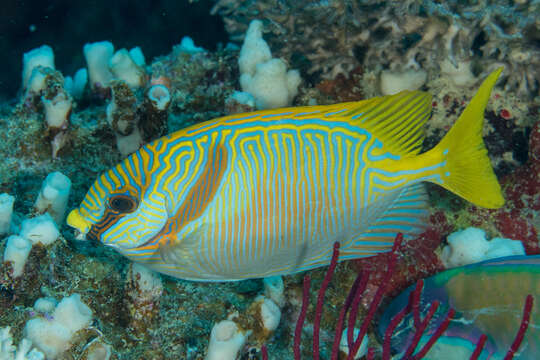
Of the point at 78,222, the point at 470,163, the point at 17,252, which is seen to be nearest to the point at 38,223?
the point at 17,252

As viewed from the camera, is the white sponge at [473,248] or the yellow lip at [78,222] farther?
the white sponge at [473,248]

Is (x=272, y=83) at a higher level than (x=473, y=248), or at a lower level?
higher

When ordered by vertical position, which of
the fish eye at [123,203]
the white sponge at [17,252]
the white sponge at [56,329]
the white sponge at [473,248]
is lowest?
the white sponge at [473,248]

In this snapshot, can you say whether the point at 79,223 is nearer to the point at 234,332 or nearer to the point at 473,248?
the point at 234,332

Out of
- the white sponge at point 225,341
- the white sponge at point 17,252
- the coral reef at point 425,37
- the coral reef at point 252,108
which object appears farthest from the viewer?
the coral reef at point 425,37

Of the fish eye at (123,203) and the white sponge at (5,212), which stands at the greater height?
the fish eye at (123,203)

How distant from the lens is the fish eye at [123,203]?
2.07 metres

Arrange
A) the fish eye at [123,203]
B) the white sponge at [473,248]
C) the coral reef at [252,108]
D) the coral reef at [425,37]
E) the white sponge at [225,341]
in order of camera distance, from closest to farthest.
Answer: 1. the fish eye at [123,203]
2. the white sponge at [225,341]
3. the coral reef at [252,108]
4. the white sponge at [473,248]
5. the coral reef at [425,37]

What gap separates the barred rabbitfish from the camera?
2.07 meters

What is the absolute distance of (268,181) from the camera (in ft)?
6.82

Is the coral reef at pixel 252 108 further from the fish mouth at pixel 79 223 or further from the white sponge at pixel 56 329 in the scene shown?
the fish mouth at pixel 79 223

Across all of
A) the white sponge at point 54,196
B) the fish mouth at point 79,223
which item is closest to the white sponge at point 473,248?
the fish mouth at point 79,223

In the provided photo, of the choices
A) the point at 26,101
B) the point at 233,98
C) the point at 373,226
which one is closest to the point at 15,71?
the point at 26,101

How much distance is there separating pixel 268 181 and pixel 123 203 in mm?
753
